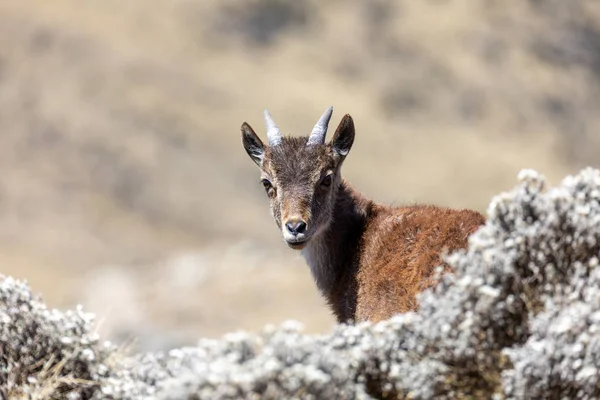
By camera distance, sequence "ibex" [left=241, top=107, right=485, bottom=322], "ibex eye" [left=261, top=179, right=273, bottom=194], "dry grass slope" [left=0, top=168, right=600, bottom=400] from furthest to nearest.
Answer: "ibex eye" [left=261, top=179, right=273, bottom=194]
"ibex" [left=241, top=107, right=485, bottom=322]
"dry grass slope" [left=0, top=168, right=600, bottom=400]

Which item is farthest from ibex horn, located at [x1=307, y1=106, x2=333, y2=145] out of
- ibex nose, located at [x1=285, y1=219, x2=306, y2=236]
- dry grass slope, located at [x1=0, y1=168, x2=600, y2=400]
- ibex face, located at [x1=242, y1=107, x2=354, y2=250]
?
dry grass slope, located at [x1=0, y1=168, x2=600, y2=400]

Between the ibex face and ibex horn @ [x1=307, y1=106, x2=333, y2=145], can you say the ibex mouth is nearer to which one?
the ibex face

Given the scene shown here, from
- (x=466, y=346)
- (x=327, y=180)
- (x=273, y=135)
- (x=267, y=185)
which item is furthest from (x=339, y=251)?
(x=466, y=346)

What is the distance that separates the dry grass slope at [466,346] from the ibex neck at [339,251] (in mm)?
3788

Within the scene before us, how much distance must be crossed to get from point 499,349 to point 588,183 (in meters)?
1.12

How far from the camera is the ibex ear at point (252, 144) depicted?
1076cm

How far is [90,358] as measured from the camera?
6.00 m

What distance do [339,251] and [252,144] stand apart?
5.77 feet

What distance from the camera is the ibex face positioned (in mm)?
9547

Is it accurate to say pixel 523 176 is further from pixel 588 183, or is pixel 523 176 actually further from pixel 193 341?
pixel 193 341

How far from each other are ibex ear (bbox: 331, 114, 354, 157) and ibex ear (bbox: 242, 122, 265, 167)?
0.83 m

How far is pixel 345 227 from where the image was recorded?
32.8 feet

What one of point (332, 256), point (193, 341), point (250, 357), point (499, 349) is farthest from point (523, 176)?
point (193, 341)

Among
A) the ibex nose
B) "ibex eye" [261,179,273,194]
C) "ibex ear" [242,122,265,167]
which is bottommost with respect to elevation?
the ibex nose
